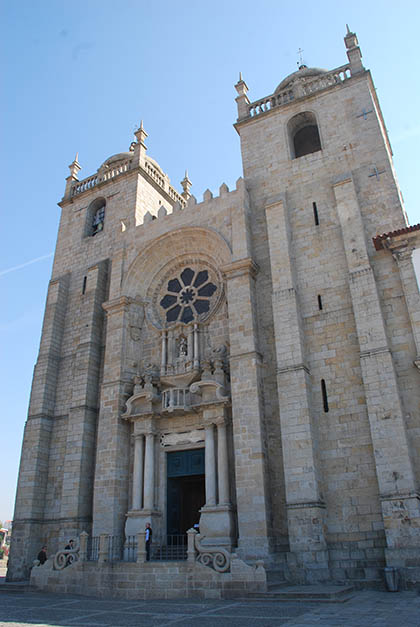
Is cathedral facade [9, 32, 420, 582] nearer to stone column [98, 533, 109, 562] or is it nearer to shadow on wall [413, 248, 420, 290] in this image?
shadow on wall [413, 248, 420, 290]

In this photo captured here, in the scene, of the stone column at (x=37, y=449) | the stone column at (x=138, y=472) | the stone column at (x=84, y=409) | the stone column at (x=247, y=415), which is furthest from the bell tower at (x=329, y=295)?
the stone column at (x=37, y=449)

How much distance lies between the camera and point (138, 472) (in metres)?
15.2

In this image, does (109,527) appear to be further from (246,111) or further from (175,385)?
(246,111)

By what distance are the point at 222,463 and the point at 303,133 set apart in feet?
47.2

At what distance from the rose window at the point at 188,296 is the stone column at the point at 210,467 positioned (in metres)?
4.42

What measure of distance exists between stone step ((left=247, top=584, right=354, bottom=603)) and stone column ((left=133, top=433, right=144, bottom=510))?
5.65 meters

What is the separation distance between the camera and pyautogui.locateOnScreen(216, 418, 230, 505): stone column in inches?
534

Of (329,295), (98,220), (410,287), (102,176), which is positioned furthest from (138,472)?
(102,176)

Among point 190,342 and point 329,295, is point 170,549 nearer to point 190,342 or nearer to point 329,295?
point 190,342

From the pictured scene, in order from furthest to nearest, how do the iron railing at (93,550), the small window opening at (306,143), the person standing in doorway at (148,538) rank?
the small window opening at (306,143)
the iron railing at (93,550)
the person standing in doorway at (148,538)

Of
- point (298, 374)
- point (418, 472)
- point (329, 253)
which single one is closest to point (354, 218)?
point (329, 253)

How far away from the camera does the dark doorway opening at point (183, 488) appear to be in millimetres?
15102

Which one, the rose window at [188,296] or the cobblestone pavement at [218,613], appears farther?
the rose window at [188,296]

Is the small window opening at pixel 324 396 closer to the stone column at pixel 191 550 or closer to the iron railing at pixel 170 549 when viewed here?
the stone column at pixel 191 550
